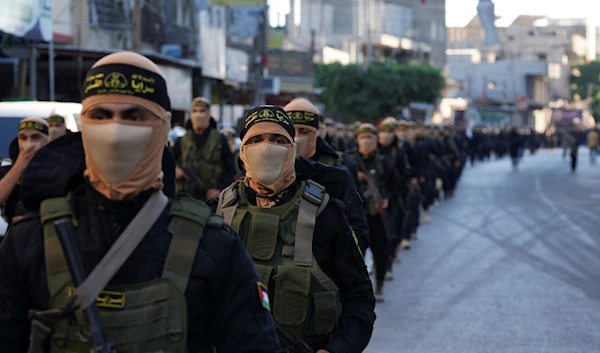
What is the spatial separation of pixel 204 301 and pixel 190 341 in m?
0.11

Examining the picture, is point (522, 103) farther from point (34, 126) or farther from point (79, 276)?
point (79, 276)

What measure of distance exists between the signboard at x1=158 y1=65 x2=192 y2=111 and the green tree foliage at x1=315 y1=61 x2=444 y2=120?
95.9 ft

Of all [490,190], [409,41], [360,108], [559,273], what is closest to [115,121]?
[559,273]

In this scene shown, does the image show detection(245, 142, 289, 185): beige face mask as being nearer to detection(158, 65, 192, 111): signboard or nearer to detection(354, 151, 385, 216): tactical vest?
detection(354, 151, 385, 216): tactical vest

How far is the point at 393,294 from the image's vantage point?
35.6ft

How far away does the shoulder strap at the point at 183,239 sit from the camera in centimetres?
247

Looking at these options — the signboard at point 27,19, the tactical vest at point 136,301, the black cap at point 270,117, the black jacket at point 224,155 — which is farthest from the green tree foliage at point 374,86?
the tactical vest at point 136,301

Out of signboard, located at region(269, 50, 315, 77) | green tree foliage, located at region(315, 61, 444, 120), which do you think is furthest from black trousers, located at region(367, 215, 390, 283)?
signboard, located at region(269, 50, 315, 77)

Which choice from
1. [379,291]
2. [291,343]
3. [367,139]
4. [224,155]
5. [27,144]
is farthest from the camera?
[224,155]

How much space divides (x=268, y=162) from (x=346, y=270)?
0.54 metres

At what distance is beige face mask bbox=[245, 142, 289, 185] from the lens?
4.29m

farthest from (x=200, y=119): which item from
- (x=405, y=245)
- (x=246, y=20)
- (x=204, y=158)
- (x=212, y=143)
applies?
(x=246, y=20)

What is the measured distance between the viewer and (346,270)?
13.6 ft

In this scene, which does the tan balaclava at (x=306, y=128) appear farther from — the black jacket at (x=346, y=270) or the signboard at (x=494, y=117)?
the signboard at (x=494, y=117)
